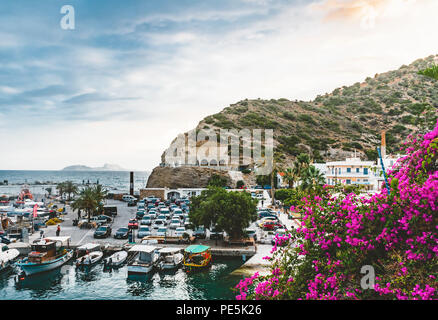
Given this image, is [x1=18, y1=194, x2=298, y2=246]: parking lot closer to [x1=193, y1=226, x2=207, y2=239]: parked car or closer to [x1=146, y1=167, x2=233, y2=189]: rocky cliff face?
[x1=193, y1=226, x2=207, y2=239]: parked car

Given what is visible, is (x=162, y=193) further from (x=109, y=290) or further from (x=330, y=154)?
(x=330, y=154)

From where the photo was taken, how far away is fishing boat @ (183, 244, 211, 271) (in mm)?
25877

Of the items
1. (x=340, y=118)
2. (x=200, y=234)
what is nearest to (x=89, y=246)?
(x=200, y=234)

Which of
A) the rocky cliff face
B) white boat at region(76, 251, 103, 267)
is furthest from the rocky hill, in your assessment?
white boat at region(76, 251, 103, 267)

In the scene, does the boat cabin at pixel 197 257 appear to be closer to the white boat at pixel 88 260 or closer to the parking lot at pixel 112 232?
the parking lot at pixel 112 232

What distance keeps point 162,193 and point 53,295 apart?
40.8 m

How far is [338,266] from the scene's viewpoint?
553 cm

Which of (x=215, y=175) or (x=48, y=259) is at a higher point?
(x=215, y=175)

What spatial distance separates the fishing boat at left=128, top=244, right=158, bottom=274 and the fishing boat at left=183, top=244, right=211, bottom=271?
2.40m

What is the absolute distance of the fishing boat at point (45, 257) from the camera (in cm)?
2515

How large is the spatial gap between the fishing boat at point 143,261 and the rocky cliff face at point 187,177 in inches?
1674
